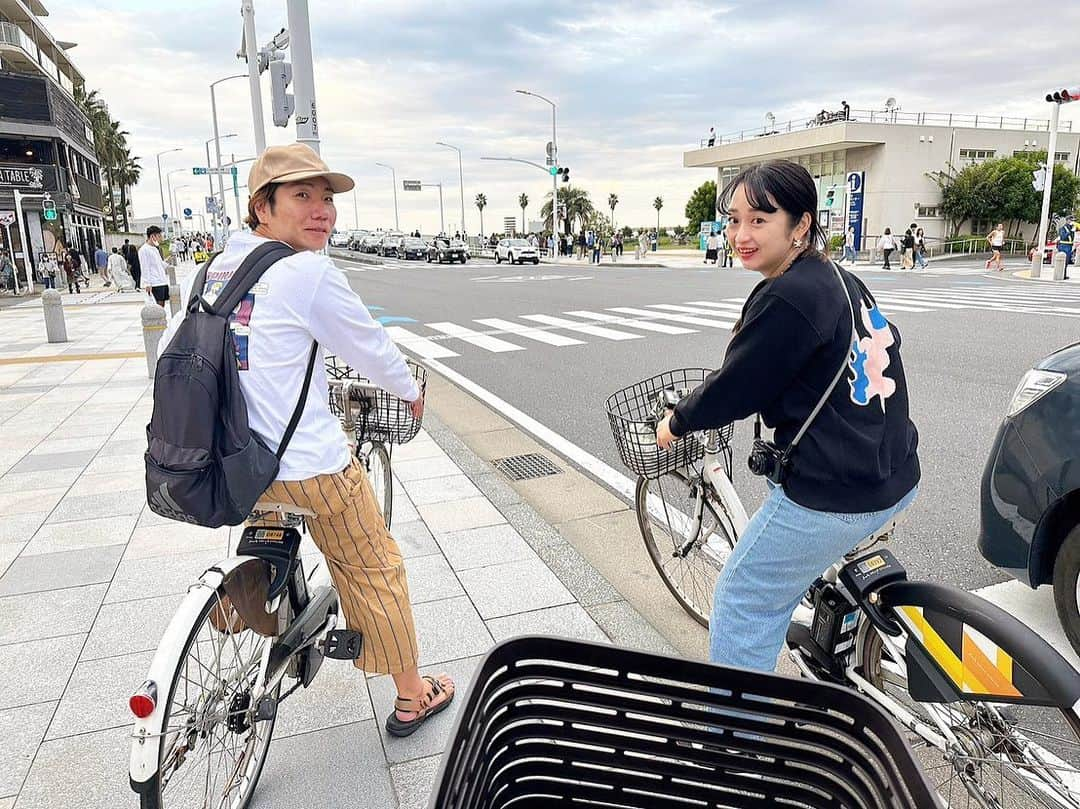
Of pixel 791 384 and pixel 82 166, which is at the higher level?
pixel 82 166

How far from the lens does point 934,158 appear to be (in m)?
47.1

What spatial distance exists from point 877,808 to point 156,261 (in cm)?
1766

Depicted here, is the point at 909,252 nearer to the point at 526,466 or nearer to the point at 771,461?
the point at 526,466

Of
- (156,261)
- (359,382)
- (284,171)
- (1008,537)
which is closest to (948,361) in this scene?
(1008,537)

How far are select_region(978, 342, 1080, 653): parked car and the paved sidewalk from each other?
5.12 ft

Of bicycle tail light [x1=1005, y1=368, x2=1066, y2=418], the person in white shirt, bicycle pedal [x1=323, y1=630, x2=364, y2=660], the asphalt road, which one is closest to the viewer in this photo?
bicycle pedal [x1=323, y1=630, x2=364, y2=660]

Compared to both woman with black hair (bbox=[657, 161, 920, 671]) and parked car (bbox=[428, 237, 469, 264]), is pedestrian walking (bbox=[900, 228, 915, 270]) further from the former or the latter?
woman with black hair (bbox=[657, 161, 920, 671])

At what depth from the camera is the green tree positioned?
67875 millimetres

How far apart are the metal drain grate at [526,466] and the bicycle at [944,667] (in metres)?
2.87

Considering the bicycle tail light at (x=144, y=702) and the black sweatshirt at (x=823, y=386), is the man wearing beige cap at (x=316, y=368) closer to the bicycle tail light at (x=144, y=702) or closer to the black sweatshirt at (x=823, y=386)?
the bicycle tail light at (x=144, y=702)

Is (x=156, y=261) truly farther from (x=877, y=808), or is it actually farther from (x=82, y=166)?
(x=82, y=166)

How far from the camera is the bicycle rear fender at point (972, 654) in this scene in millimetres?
1711

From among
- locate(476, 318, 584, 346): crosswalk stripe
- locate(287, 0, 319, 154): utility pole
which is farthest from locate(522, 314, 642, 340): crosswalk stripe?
locate(287, 0, 319, 154): utility pole

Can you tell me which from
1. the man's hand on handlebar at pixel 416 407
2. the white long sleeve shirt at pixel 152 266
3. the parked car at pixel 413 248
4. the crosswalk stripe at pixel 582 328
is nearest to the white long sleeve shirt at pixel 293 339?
the man's hand on handlebar at pixel 416 407
